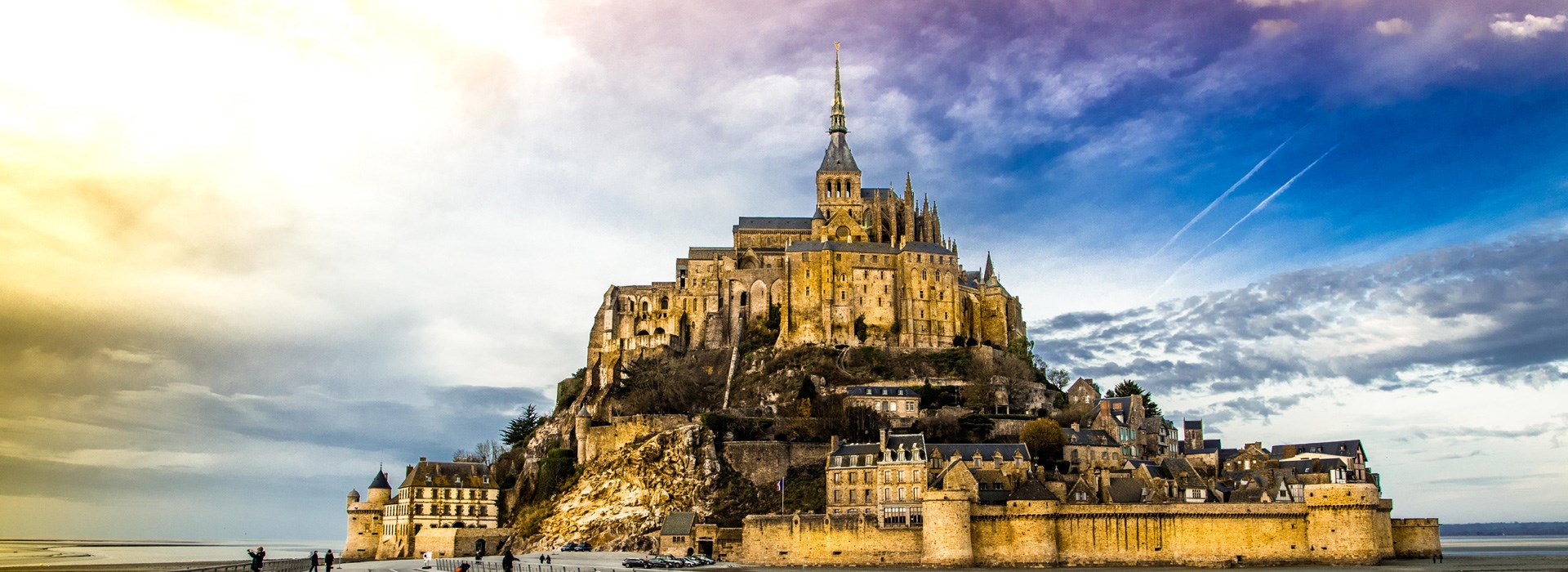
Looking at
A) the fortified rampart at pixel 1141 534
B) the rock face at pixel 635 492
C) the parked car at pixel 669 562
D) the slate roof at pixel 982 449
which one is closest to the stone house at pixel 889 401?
the slate roof at pixel 982 449

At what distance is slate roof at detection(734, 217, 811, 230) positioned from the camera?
96.5m

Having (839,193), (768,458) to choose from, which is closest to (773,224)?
(839,193)

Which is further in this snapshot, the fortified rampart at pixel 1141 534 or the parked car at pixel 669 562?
the fortified rampart at pixel 1141 534

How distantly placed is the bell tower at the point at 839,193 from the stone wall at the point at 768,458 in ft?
84.0

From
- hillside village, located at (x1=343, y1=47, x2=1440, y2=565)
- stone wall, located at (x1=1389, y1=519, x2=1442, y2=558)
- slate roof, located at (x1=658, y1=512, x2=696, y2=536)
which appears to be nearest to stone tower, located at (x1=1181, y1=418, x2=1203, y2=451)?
hillside village, located at (x1=343, y1=47, x2=1440, y2=565)

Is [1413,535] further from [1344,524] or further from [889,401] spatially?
[889,401]

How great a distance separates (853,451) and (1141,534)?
15.2m

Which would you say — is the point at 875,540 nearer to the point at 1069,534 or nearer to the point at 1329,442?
the point at 1069,534

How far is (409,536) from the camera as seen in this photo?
70.6 m

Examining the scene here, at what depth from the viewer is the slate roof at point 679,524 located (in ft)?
205

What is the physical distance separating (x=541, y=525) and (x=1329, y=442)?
45.9 metres

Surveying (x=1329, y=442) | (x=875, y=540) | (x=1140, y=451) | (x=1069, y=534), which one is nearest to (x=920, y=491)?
(x=875, y=540)

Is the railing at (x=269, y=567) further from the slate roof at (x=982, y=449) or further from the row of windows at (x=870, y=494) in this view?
the slate roof at (x=982, y=449)

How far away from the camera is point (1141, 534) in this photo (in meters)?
57.5
